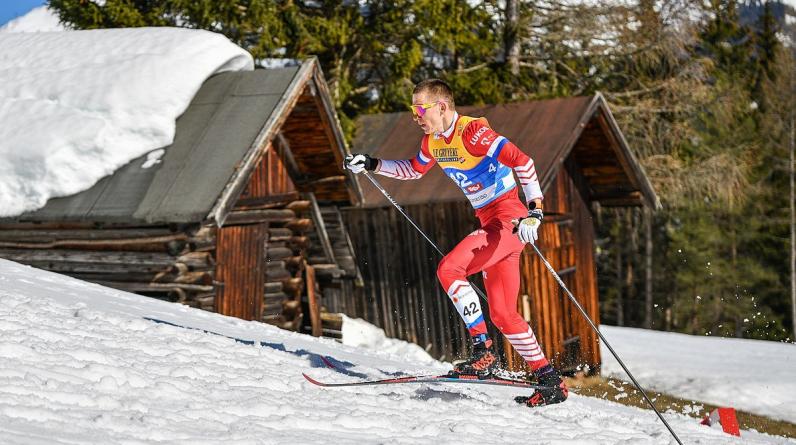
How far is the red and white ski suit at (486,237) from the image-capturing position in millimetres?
7336

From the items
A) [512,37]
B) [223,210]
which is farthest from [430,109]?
[512,37]

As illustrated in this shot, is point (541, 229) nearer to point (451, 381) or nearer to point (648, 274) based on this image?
point (451, 381)

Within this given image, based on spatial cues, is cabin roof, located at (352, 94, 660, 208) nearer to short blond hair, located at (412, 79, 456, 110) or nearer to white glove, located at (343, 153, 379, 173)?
white glove, located at (343, 153, 379, 173)

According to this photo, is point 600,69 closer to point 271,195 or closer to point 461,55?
point 461,55

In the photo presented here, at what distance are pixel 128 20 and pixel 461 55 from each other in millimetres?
8715

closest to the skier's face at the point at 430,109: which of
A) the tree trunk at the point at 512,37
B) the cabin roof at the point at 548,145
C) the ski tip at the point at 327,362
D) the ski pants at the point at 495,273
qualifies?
the ski pants at the point at 495,273

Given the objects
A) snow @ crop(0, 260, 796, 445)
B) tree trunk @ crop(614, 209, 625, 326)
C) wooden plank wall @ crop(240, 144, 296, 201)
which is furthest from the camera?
tree trunk @ crop(614, 209, 625, 326)

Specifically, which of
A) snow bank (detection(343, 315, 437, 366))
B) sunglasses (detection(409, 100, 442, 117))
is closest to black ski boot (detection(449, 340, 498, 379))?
sunglasses (detection(409, 100, 442, 117))

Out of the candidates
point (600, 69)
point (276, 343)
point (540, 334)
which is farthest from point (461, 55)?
point (276, 343)

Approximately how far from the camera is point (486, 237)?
24.2ft

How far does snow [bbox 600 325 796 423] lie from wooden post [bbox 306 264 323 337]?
6015 millimetres

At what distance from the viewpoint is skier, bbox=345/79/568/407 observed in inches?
289

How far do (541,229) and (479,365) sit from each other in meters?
9.66

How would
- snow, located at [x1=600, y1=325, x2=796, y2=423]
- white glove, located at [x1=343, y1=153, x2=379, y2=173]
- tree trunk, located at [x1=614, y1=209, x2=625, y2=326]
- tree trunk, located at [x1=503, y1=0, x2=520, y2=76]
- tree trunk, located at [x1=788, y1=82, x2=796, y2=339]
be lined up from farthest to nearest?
tree trunk, located at [x1=614, y1=209, x2=625, y2=326]
tree trunk, located at [x1=788, y1=82, x2=796, y2=339]
tree trunk, located at [x1=503, y1=0, x2=520, y2=76]
snow, located at [x1=600, y1=325, x2=796, y2=423]
white glove, located at [x1=343, y1=153, x2=379, y2=173]
